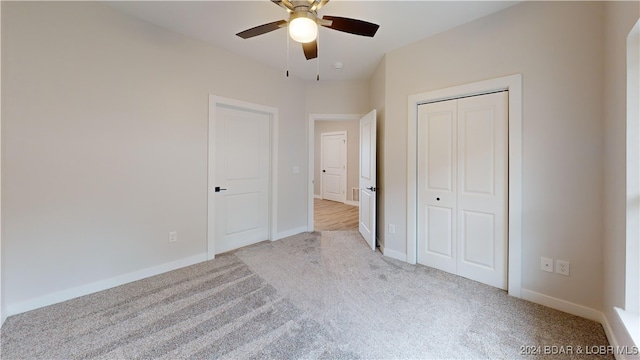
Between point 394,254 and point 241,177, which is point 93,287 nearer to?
point 241,177

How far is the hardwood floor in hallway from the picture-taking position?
15.1ft

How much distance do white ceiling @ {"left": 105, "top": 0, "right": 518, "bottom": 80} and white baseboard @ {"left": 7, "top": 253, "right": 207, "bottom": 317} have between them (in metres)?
2.52

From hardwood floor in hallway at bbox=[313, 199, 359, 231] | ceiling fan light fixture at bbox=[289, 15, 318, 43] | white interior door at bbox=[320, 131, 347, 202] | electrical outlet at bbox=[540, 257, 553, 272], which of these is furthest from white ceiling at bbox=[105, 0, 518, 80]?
white interior door at bbox=[320, 131, 347, 202]

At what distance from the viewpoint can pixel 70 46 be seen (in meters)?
2.05

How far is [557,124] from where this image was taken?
1.95 m

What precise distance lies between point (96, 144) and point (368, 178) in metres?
3.07

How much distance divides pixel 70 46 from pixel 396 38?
3.04m

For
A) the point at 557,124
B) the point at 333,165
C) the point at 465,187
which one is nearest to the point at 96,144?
the point at 465,187

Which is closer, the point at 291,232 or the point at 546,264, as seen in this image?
the point at 546,264

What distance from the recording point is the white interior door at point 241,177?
10.5ft

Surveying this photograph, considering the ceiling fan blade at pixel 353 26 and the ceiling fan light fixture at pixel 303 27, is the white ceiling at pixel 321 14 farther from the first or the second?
the ceiling fan light fixture at pixel 303 27

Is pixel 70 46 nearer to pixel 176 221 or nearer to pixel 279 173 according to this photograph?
pixel 176 221

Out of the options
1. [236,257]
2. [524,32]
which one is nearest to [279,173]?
[236,257]

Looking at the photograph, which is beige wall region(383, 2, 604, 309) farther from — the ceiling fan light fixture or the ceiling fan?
the ceiling fan light fixture
